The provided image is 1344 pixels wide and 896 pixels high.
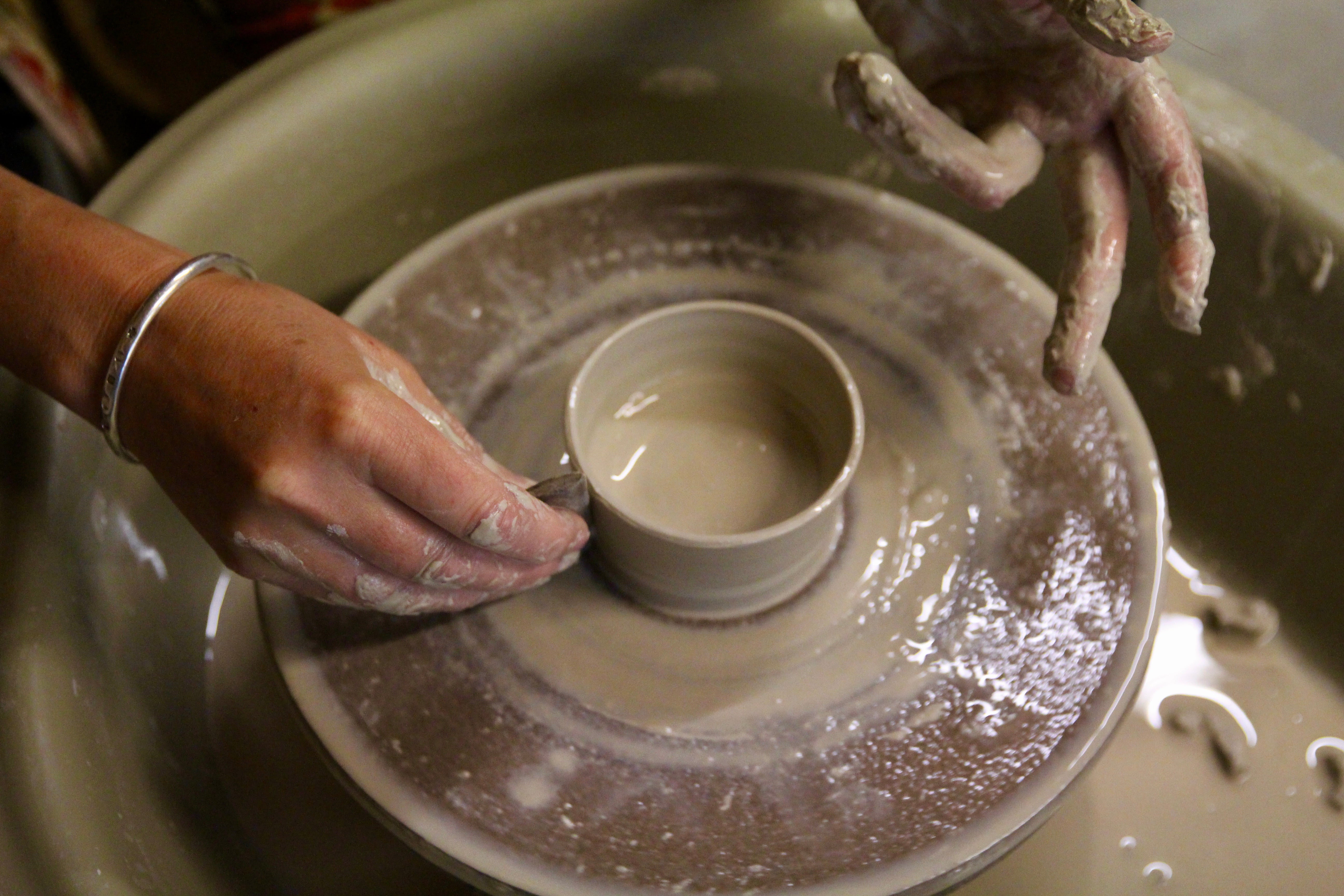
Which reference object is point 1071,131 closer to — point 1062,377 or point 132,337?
point 1062,377

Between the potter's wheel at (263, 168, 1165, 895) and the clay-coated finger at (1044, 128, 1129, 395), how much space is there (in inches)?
6.6

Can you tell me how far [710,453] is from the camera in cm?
109

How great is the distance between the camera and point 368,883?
113 cm

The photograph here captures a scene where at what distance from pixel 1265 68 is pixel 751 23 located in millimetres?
911

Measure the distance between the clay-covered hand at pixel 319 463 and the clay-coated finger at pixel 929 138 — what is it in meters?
0.46

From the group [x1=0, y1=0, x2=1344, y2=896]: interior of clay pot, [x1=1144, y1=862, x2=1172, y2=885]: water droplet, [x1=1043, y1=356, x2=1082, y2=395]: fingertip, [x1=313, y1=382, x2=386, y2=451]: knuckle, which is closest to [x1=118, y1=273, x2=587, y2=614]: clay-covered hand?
[x1=313, y1=382, x2=386, y2=451]: knuckle

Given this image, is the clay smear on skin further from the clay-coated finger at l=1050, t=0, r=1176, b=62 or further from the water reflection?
the water reflection

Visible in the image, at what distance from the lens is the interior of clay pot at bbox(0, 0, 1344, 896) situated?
1.01 metres

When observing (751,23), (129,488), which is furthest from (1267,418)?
(129,488)

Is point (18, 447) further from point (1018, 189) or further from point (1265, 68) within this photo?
point (1265, 68)

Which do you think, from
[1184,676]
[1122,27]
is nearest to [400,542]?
[1122,27]

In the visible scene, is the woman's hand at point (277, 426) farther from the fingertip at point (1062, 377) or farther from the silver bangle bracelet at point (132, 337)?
the fingertip at point (1062, 377)

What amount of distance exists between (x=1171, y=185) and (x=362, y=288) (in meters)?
1.14

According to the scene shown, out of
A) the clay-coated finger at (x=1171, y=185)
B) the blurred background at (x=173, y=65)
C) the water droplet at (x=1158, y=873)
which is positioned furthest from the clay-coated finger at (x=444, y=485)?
the blurred background at (x=173, y=65)
